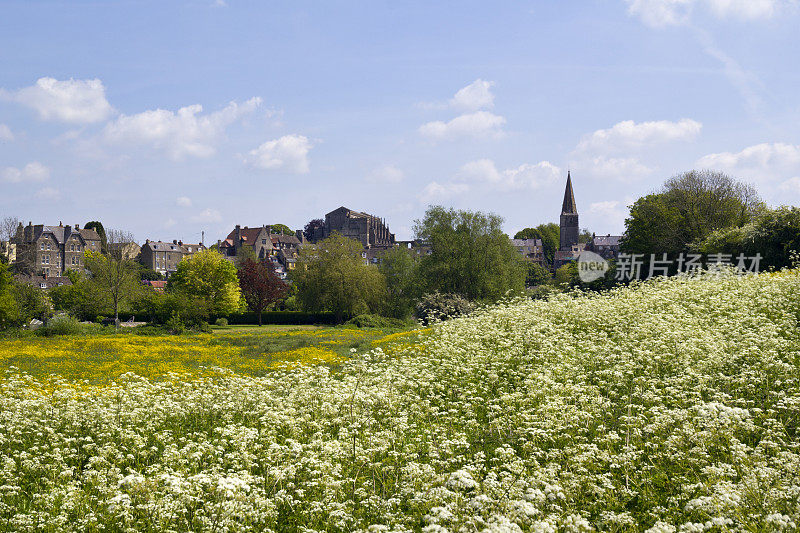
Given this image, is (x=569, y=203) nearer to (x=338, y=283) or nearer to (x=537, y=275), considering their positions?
(x=537, y=275)

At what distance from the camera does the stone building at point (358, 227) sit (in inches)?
5635

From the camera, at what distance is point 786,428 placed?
8.90 metres

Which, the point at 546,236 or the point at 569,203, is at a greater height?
the point at 569,203

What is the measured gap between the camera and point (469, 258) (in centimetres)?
4806

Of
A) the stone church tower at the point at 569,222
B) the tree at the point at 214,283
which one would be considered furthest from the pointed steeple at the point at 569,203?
the tree at the point at 214,283

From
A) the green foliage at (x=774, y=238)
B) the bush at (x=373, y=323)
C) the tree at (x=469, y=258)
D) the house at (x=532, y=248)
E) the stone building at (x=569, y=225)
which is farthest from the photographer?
the stone building at (x=569, y=225)

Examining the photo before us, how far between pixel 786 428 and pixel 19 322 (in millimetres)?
43250

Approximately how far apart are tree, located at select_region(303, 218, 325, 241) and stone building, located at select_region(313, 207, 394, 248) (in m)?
1.69

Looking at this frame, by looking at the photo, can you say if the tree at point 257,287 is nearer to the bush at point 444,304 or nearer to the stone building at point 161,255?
the bush at point 444,304

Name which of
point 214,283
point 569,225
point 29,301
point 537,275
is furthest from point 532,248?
point 29,301

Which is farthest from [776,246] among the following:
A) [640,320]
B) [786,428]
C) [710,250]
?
[786,428]

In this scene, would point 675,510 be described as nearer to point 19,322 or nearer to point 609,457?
point 609,457

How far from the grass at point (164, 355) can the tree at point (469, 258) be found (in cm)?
1923

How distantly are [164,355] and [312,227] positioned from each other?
13449 centimetres
